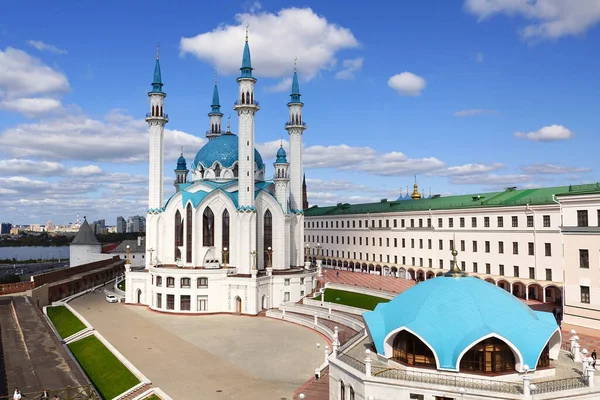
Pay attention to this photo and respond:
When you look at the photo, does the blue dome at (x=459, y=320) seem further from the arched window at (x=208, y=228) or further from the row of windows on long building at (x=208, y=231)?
the arched window at (x=208, y=228)

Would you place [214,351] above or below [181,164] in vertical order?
below

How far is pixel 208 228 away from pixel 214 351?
18.8m

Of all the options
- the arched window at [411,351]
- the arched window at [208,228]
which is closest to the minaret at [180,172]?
the arched window at [208,228]

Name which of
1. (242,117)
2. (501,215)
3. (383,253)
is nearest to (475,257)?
(501,215)

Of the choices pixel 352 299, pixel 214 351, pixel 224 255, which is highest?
pixel 224 255

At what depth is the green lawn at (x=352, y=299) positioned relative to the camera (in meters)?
40.7

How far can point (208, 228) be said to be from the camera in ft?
155

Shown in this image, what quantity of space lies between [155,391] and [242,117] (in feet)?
97.2

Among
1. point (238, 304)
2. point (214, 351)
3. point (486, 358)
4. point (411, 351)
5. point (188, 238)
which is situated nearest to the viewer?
point (486, 358)

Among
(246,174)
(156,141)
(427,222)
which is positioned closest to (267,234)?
(246,174)

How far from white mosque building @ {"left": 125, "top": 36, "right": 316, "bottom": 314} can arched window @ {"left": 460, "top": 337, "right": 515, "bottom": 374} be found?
27.3m

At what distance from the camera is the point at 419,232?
180ft

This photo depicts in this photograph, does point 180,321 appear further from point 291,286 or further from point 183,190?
point 183,190

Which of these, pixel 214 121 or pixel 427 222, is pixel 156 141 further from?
pixel 427 222
